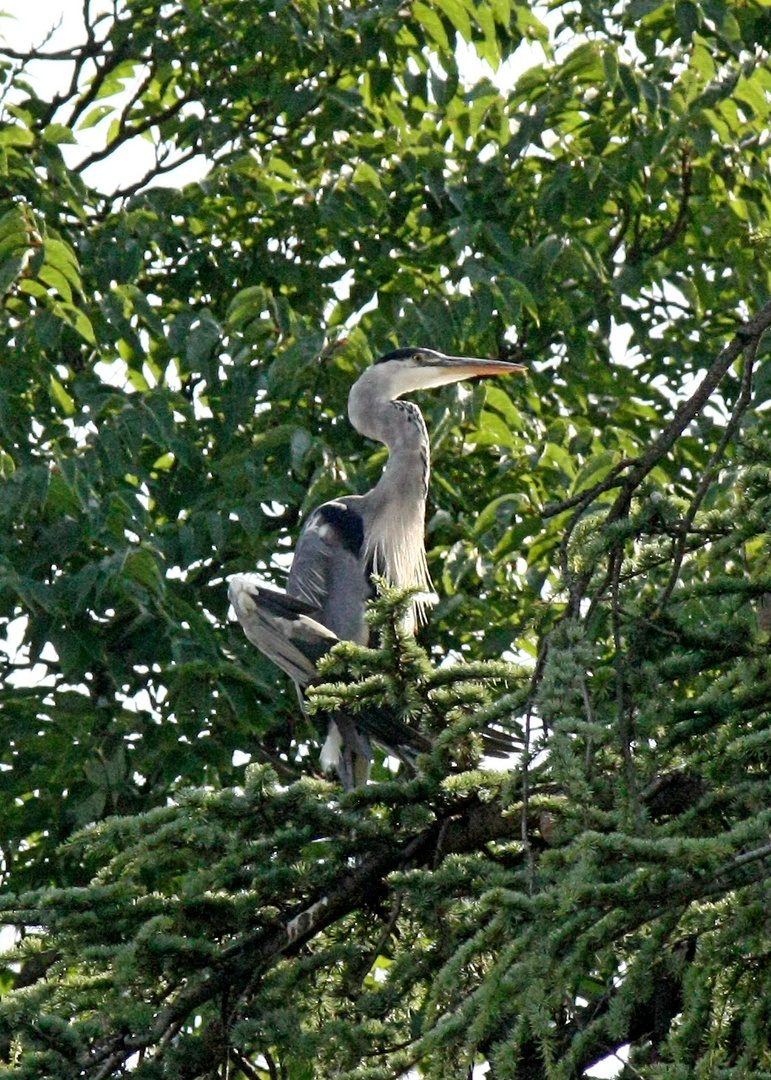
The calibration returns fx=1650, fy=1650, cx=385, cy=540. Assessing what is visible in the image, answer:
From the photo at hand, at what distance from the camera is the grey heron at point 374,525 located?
516 cm

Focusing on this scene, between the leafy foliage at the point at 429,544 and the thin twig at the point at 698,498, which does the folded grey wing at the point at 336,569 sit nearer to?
the leafy foliage at the point at 429,544

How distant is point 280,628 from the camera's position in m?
4.30

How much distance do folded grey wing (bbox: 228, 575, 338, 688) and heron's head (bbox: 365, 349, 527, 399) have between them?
1.37 metres

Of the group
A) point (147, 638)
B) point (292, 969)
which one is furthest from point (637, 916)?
point (147, 638)

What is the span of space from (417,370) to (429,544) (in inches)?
26.5

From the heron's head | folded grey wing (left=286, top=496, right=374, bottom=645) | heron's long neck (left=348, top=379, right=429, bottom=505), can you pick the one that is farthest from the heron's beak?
folded grey wing (left=286, top=496, right=374, bottom=645)

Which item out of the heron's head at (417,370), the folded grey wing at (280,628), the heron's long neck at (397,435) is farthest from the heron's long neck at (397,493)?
the folded grey wing at (280,628)

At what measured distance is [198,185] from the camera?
5465 millimetres

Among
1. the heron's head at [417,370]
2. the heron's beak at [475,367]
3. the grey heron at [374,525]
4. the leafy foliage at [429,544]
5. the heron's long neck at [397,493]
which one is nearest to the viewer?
the leafy foliage at [429,544]

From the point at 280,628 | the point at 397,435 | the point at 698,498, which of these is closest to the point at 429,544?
the point at 397,435

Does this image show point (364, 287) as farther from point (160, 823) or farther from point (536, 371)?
point (160, 823)

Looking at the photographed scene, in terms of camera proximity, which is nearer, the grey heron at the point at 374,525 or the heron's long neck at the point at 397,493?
the grey heron at the point at 374,525

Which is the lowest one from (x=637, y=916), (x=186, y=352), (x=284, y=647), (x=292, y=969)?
(x=637, y=916)

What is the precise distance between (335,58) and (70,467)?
1.96 m
